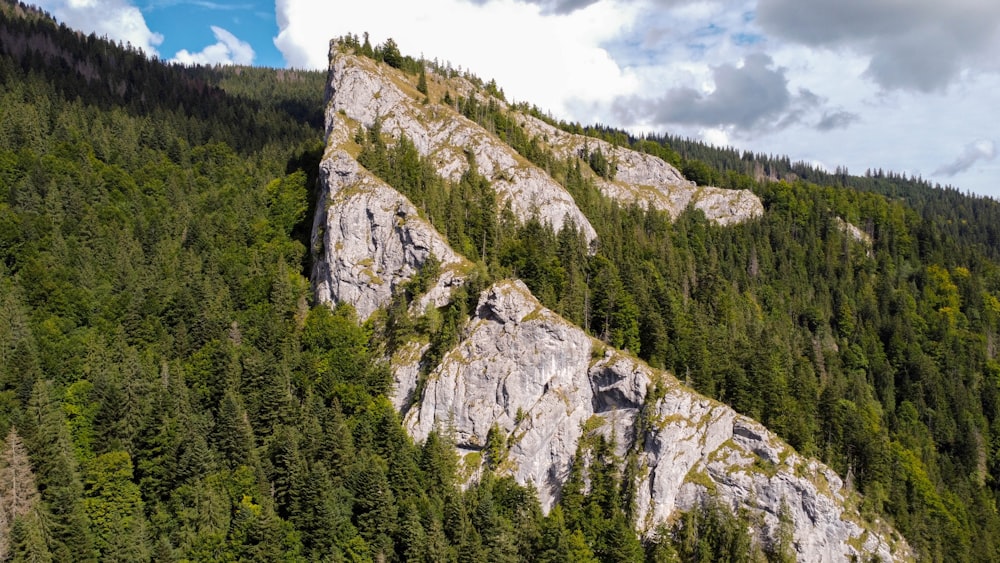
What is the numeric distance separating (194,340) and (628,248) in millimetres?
73640

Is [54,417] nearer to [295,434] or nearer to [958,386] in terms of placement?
[295,434]

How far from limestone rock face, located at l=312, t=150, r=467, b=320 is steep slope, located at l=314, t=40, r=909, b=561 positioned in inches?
10.7

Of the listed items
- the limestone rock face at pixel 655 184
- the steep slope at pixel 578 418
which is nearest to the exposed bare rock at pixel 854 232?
the limestone rock face at pixel 655 184

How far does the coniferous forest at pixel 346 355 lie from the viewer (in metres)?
66.2

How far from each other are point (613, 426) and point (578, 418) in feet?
14.6

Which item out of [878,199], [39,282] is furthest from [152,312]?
[878,199]

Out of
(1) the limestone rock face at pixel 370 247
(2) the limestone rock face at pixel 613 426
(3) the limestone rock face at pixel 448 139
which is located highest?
(3) the limestone rock face at pixel 448 139

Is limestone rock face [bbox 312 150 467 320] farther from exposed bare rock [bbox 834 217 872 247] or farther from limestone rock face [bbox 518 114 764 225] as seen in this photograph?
exposed bare rock [bbox 834 217 872 247]

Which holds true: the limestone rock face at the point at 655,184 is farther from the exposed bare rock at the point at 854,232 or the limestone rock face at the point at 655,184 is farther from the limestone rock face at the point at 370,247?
the limestone rock face at the point at 370,247

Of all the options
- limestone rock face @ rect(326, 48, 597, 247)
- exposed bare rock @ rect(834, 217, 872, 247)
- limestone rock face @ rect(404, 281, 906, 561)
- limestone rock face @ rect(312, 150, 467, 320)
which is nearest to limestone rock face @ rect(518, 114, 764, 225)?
exposed bare rock @ rect(834, 217, 872, 247)

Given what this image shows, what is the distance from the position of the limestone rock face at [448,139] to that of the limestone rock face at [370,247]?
19893 mm

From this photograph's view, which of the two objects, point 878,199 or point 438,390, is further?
point 878,199

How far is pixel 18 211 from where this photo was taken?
99438mm

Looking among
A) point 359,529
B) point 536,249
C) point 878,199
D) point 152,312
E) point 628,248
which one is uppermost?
point 878,199
